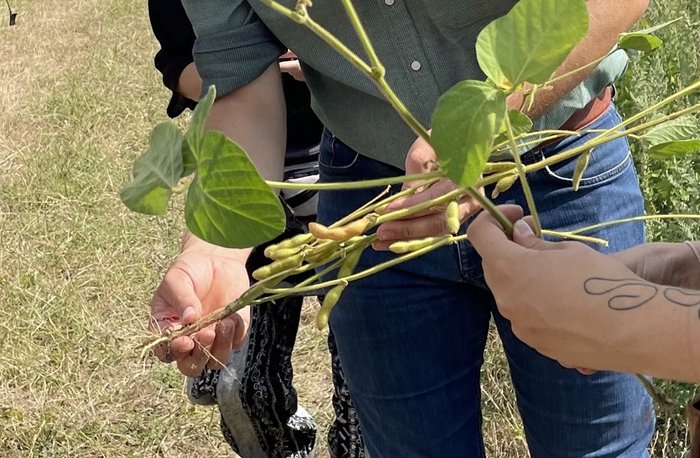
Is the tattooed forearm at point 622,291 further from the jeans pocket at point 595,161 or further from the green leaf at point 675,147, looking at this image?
the jeans pocket at point 595,161

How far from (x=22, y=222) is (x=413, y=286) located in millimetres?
2084

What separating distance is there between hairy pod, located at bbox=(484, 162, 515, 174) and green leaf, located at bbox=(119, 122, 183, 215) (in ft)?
0.75

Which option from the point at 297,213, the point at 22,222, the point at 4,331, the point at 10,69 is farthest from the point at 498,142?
the point at 10,69

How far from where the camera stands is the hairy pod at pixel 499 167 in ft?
2.13

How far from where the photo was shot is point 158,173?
51cm

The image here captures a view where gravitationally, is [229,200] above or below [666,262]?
above

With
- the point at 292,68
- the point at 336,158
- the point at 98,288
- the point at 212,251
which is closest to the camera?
the point at 212,251

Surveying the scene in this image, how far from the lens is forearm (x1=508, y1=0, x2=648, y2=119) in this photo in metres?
0.83

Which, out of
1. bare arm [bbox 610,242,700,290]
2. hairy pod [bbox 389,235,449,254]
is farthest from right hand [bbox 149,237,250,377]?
bare arm [bbox 610,242,700,290]

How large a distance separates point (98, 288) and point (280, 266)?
6.31ft

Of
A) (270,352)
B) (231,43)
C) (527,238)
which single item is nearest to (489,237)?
(527,238)

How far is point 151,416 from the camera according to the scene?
6.57 feet

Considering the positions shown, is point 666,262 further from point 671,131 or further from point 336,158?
point 336,158

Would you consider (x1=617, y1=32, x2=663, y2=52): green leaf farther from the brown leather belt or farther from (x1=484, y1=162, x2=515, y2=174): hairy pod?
the brown leather belt
